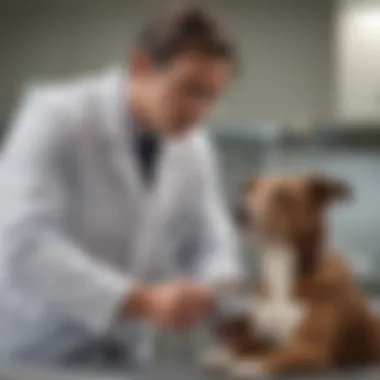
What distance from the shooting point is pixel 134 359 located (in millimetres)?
1247

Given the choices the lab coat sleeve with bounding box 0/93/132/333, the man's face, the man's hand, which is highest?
the man's face

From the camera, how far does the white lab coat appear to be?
124cm

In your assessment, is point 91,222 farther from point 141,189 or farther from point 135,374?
point 135,374

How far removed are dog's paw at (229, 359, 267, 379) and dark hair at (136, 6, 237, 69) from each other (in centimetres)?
34

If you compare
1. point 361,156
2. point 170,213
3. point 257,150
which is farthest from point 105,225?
point 361,156

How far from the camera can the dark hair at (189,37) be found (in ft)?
4.07

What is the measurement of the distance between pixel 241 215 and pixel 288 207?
0.21 ft

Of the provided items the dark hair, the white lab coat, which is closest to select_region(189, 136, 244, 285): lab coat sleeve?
the white lab coat

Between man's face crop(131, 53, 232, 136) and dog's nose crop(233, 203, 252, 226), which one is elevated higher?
man's face crop(131, 53, 232, 136)

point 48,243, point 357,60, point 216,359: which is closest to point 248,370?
point 216,359

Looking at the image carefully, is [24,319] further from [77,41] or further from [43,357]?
[77,41]

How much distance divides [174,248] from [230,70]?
0.22 meters

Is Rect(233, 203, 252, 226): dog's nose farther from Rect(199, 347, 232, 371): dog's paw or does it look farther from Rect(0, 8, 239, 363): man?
Rect(199, 347, 232, 371): dog's paw

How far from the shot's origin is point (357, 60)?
1.24 metres
